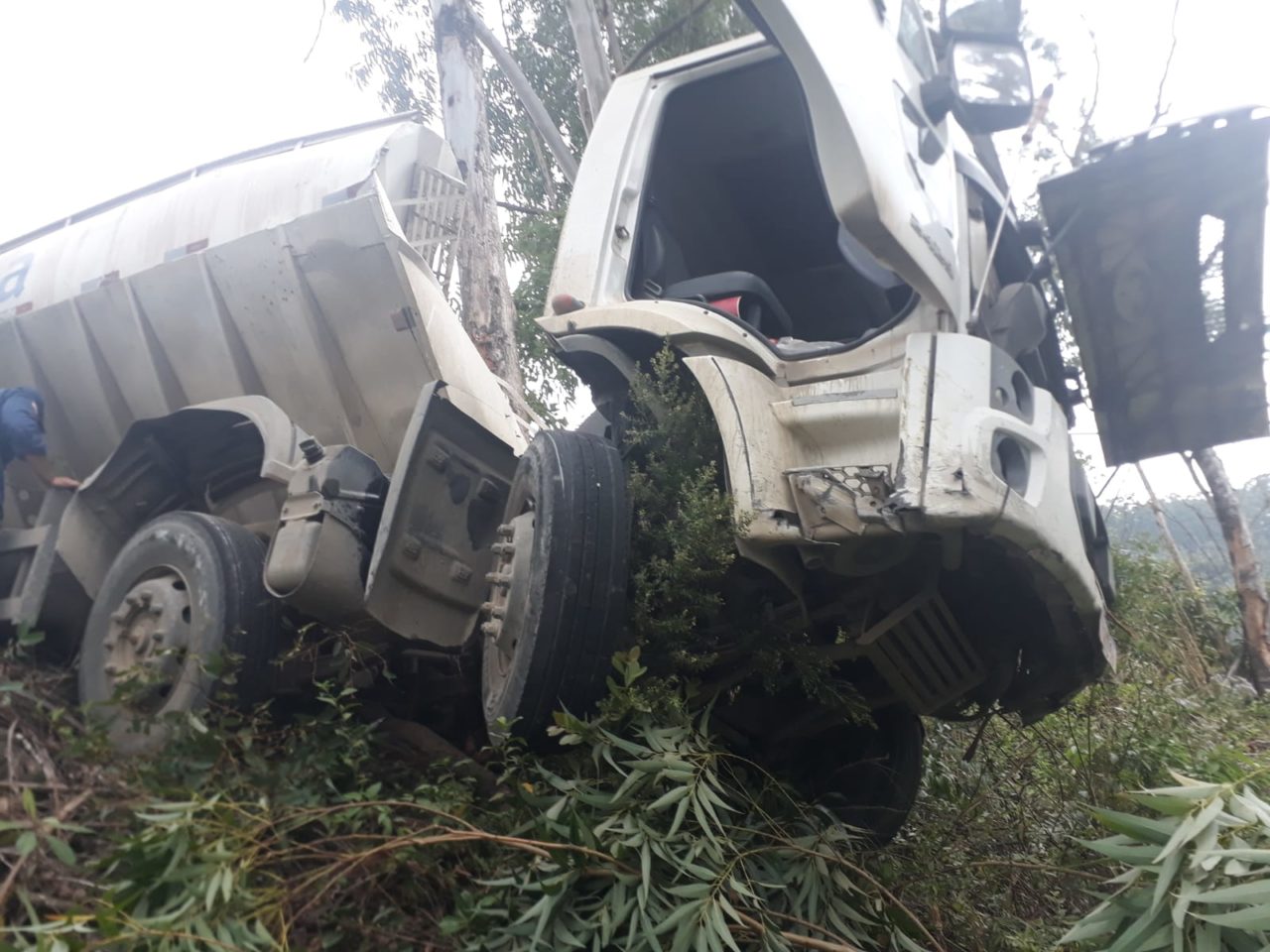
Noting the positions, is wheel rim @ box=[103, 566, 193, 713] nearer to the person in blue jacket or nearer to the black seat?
the person in blue jacket

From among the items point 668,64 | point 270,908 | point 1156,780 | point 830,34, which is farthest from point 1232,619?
point 270,908

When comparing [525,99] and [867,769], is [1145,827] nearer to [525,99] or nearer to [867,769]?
[867,769]

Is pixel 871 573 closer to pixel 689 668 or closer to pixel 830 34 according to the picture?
pixel 689 668

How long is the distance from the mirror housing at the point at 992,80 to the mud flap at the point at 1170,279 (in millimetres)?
303

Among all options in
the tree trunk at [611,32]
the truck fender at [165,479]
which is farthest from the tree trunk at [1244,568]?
the truck fender at [165,479]

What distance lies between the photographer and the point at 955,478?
252 centimetres

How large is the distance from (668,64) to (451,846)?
3.03 meters

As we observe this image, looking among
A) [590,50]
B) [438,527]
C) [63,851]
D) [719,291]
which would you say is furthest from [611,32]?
[63,851]

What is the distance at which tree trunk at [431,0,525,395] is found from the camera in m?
7.81

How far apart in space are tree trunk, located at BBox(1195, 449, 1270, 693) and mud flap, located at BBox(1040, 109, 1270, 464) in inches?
178

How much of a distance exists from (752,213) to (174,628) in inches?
118

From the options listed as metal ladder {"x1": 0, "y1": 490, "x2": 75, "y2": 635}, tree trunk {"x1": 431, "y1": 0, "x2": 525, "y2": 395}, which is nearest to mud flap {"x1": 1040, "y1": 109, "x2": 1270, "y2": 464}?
metal ladder {"x1": 0, "y1": 490, "x2": 75, "y2": 635}

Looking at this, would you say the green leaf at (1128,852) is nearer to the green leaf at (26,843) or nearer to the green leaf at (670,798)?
the green leaf at (670,798)

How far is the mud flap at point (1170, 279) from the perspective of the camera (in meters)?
3.26
